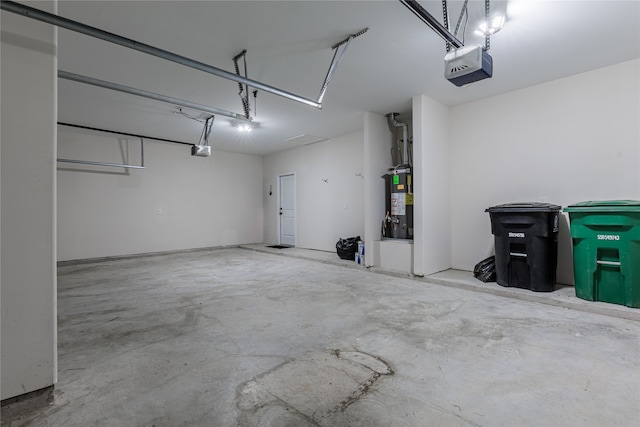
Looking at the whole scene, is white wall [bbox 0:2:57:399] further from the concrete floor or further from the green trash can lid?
the green trash can lid

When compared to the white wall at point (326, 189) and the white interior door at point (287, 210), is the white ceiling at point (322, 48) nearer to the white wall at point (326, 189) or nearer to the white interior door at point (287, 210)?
the white wall at point (326, 189)

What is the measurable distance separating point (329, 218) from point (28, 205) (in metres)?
5.71

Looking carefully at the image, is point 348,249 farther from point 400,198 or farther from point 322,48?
point 322,48

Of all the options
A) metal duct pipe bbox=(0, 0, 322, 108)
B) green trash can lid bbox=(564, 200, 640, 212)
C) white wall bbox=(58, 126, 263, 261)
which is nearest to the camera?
metal duct pipe bbox=(0, 0, 322, 108)

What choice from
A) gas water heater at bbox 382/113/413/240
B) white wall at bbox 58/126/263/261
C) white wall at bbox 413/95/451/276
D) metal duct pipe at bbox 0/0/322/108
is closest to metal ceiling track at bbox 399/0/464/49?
metal duct pipe at bbox 0/0/322/108

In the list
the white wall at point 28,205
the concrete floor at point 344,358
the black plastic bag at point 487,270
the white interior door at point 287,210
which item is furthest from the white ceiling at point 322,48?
the white interior door at point 287,210

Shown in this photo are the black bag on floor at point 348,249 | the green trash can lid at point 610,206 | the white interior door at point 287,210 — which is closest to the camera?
the green trash can lid at point 610,206

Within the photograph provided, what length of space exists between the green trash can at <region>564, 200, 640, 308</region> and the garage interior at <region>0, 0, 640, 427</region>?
23 centimetres

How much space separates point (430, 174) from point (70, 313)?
471cm

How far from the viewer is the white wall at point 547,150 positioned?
3334mm

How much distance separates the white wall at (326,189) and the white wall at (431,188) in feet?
6.23

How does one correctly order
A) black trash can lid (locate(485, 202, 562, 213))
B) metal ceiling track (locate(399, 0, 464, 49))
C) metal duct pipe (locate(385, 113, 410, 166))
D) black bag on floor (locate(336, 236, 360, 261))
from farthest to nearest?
1. black bag on floor (locate(336, 236, 360, 261))
2. metal duct pipe (locate(385, 113, 410, 166))
3. black trash can lid (locate(485, 202, 562, 213))
4. metal ceiling track (locate(399, 0, 464, 49))

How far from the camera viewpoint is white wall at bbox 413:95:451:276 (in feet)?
14.0

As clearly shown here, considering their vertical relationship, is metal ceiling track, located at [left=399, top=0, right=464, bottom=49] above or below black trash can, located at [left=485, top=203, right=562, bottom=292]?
above
